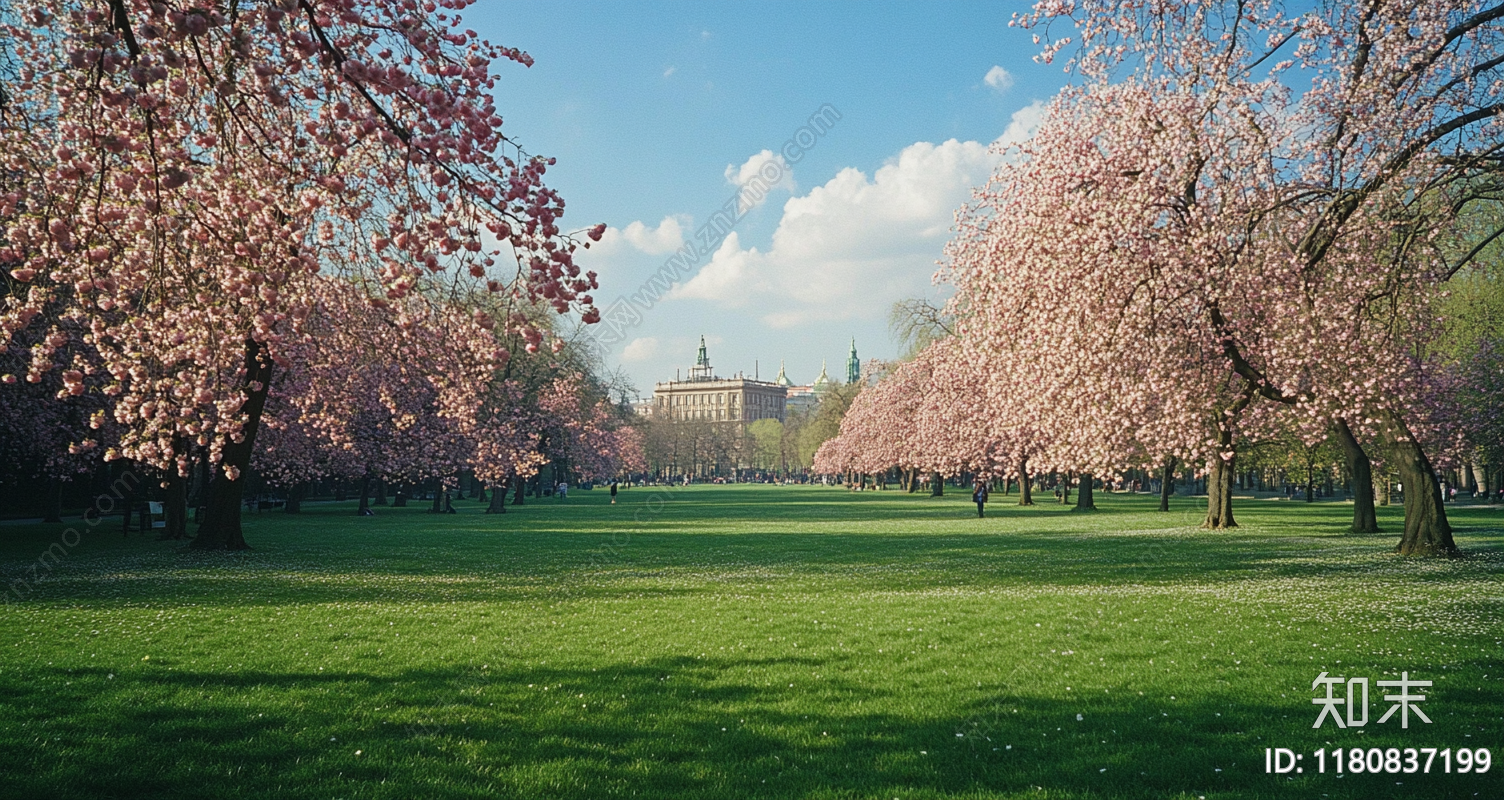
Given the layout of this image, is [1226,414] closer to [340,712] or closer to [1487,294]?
[340,712]

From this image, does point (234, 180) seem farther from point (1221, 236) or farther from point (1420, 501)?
point (1420, 501)

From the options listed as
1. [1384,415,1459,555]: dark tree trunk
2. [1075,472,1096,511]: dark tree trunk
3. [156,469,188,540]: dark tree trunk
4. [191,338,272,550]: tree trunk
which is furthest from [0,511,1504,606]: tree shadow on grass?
[1075,472,1096,511]: dark tree trunk

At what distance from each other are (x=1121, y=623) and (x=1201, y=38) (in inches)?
384

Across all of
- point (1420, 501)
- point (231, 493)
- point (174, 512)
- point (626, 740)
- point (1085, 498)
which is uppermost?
point (1420, 501)

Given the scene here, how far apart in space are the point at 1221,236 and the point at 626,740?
15.3m

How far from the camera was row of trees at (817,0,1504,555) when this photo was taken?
50.0 feet

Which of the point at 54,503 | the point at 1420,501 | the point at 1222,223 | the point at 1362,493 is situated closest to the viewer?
the point at 1222,223

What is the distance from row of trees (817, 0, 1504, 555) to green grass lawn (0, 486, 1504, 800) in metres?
3.77

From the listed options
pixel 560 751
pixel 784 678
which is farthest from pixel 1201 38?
pixel 560 751

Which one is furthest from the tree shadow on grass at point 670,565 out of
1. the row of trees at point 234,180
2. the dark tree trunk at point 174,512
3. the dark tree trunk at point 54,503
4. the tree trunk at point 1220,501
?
the dark tree trunk at point 54,503

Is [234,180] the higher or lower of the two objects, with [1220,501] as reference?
higher

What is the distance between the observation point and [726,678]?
30.8 ft

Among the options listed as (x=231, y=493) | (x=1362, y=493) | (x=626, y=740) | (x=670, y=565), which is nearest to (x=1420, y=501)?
(x=1362, y=493)

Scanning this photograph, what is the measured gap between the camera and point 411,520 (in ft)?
141
